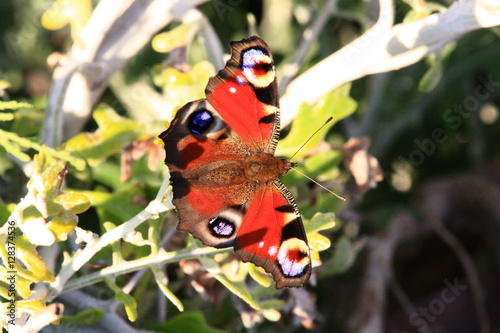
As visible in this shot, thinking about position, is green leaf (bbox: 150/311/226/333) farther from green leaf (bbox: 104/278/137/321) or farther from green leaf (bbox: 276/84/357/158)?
green leaf (bbox: 276/84/357/158)

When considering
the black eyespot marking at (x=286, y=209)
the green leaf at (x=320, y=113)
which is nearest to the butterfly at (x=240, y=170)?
A: the black eyespot marking at (x=286, y=209)

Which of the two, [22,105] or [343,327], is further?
[343,327]

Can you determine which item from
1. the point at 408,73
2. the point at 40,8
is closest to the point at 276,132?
the point at 408,73

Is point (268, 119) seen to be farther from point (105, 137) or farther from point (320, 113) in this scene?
point (105, 137)

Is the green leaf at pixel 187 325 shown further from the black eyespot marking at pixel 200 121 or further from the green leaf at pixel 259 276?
the black eyespot marking at pixel 200 121

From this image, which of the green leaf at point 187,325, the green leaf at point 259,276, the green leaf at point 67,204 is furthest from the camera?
the green leaf at point 187,325

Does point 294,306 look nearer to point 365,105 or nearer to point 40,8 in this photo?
point 365,105

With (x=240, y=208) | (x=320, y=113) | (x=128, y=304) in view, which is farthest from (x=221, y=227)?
(x=320, y=113)
